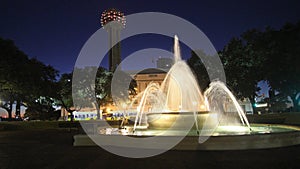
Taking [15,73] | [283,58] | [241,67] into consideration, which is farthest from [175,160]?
[241,67]

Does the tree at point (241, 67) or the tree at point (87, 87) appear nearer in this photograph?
the tree at point (241, 67)

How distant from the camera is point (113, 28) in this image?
266 ft

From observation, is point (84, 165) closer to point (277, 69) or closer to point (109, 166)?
point (109, 166)

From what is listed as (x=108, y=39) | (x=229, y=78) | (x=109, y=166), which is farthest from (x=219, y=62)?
(x=108, y=39)

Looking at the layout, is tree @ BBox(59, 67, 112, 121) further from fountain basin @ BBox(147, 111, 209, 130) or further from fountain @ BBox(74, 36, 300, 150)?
fountain basin @ BBox(147, 111, 209, 130)

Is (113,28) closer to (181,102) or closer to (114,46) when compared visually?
(114,46)

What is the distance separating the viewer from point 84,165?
733 centimetres

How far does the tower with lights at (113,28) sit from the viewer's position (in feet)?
261

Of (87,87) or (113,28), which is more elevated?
(113,28)

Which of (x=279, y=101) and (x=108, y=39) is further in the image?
(x=108, y=39)

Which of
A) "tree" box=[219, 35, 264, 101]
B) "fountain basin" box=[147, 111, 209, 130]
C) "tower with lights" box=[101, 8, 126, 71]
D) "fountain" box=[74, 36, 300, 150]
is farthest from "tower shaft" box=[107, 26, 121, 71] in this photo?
"fountain basin" box=[147, 111, 209, 130]

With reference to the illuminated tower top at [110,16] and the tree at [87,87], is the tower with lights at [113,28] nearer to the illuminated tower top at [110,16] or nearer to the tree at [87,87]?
the illuminated tower top at [110,16]

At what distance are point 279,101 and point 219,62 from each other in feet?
38.8

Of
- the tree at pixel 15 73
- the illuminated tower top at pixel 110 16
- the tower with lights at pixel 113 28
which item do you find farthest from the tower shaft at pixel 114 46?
the tree at pixel 15 73
